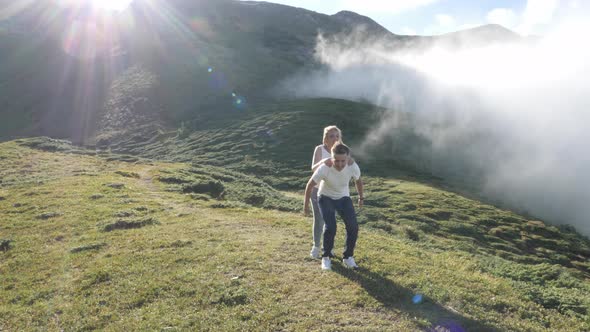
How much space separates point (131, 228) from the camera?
19.4 metres

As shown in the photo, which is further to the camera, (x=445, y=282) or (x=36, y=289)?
(x=36, y=289)

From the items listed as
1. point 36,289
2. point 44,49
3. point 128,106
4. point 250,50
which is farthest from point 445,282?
point 44,49

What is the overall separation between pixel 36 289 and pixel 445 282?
14.3 metres

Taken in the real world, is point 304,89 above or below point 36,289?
above

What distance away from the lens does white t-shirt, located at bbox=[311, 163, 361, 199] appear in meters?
10.7

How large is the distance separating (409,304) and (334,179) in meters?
4.10

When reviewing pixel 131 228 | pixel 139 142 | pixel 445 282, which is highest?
pixel 445 282

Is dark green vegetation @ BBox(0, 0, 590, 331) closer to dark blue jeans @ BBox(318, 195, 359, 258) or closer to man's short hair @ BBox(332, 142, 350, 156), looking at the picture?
dark blue jeans @ BBox(318, 195, 359, 258)

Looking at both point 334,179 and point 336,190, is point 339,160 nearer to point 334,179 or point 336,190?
point 334,179

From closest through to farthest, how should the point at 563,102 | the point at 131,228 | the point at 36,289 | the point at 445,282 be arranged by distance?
the point at 445,282
the point at 36,289
the point at 131,228
the point at 563,102

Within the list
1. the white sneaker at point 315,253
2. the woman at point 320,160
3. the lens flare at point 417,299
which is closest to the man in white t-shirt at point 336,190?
the woman at point 320,160

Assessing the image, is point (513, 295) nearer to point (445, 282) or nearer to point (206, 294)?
point (445, 282)

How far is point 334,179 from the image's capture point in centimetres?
1075

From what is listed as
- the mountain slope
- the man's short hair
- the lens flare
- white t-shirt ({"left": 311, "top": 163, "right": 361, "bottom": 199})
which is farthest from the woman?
the mountain slope
